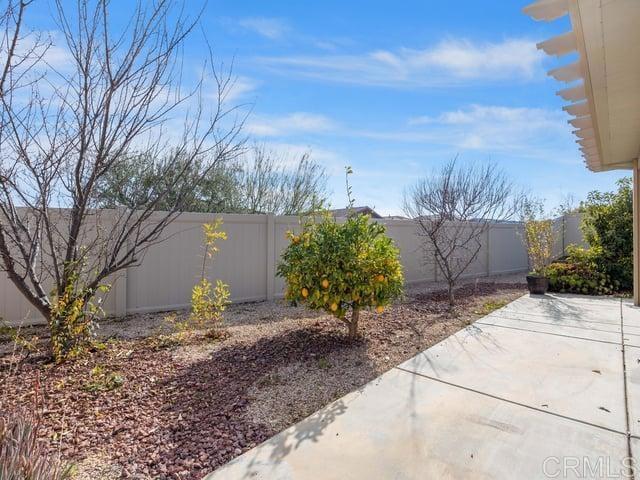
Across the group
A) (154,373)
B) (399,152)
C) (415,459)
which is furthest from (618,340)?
(399,152)

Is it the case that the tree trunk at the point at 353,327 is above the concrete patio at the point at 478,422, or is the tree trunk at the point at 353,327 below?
above

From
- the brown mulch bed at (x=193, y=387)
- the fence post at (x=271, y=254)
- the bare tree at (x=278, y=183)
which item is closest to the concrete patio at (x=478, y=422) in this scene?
the brown mulch bed at (x=193, y=387)

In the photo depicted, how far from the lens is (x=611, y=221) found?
807cm

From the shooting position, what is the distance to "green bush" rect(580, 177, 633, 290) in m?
7.55

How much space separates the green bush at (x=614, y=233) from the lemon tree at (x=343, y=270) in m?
6.59

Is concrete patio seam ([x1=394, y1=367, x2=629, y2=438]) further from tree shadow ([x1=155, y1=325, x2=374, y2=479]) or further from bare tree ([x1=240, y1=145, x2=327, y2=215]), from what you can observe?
bare tree ([x1=240, y1=145, x2=327, y2=215])

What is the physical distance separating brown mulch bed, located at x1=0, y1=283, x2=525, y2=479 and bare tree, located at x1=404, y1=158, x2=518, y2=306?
139 inches

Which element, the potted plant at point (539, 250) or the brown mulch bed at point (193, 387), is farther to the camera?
the potted plant at point (539, 250)

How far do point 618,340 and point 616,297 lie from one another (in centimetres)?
375

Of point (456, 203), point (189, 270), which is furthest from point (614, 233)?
point (189, 270)

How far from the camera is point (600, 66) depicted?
2854 mm

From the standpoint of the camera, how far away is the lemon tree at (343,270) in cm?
369

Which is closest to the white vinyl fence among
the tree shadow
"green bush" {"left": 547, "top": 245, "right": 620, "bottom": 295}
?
the tree shadow
